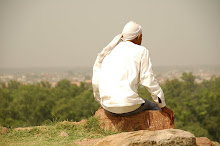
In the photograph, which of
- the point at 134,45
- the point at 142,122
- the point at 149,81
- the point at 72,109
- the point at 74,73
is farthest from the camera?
the point at 74,73

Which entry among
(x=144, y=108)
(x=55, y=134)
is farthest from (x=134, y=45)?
(x=55, y=134)

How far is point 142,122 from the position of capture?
5617 mm

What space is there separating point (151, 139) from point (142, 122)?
1.53 meters

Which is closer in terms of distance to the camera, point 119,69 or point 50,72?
point 119,69

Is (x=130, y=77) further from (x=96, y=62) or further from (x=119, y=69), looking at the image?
(x=96, y=62)

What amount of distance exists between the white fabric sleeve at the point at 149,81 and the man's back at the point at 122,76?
8 cm

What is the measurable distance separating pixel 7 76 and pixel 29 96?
32.2m

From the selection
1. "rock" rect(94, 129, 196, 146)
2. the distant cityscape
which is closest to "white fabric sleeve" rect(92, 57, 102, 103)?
"rock" rect(94, 129, 196, 146)

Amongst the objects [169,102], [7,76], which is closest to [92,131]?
[169,102]

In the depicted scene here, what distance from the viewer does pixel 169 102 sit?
35062 millimetres

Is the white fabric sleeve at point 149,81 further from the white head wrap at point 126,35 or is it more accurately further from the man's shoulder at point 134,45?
the white head wrap at point 126,35

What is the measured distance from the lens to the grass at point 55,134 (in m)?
5.11

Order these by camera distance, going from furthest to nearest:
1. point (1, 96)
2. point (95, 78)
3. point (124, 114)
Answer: point (1, 96) < point (95, 78) < point (124, 114)

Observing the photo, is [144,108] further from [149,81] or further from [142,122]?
[149,81]
